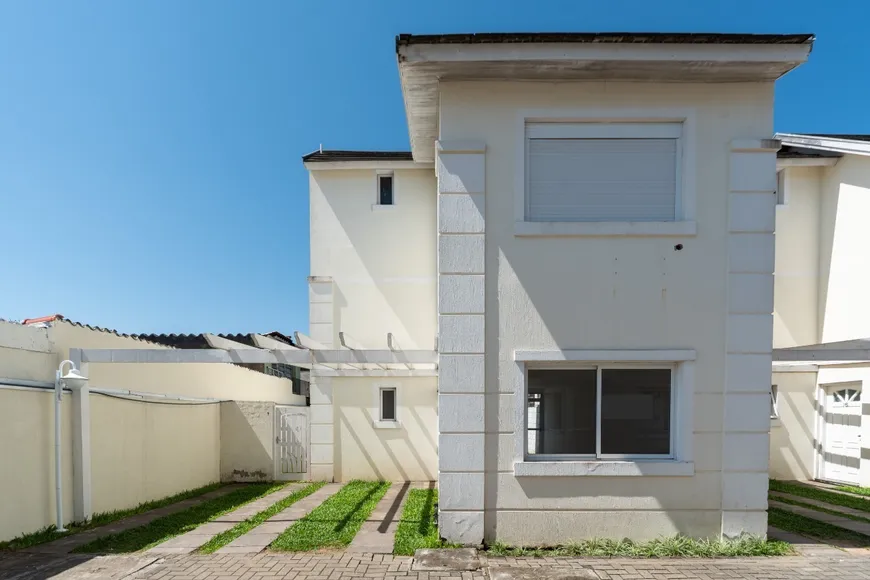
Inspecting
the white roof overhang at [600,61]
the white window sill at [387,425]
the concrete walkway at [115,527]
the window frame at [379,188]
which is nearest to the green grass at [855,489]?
the white roof overhang at [600,61]

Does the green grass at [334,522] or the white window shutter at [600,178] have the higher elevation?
the white window shutter at [600,178]

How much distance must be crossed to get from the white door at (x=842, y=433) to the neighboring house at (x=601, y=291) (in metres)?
5.60

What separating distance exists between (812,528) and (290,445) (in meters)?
8.90

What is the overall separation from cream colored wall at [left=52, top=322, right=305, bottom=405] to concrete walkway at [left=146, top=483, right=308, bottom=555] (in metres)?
2.72

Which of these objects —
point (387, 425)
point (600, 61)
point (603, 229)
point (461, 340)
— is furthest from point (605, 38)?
point (387, 425)

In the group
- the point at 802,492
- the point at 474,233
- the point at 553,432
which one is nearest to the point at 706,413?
the point at 553,432

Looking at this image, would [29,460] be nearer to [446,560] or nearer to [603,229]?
[446,560]

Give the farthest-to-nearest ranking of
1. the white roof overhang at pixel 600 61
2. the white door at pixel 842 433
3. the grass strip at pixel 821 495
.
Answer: the white door at pixel 842 433
the grass strip at pixel 821 495
the white roof overhang at pixel 600 61

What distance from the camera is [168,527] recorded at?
6.80 m

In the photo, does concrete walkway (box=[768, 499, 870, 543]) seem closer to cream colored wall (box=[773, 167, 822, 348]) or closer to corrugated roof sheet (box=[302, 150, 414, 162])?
cream colored wall (box=[773, 167, 822, 348])

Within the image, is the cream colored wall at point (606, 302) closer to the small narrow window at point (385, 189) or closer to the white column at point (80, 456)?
the small narrow window at point (385, 189)

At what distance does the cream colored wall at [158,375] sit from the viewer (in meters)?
7.24

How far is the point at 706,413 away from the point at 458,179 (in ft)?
12.6

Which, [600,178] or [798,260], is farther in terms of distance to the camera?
[798,260]
